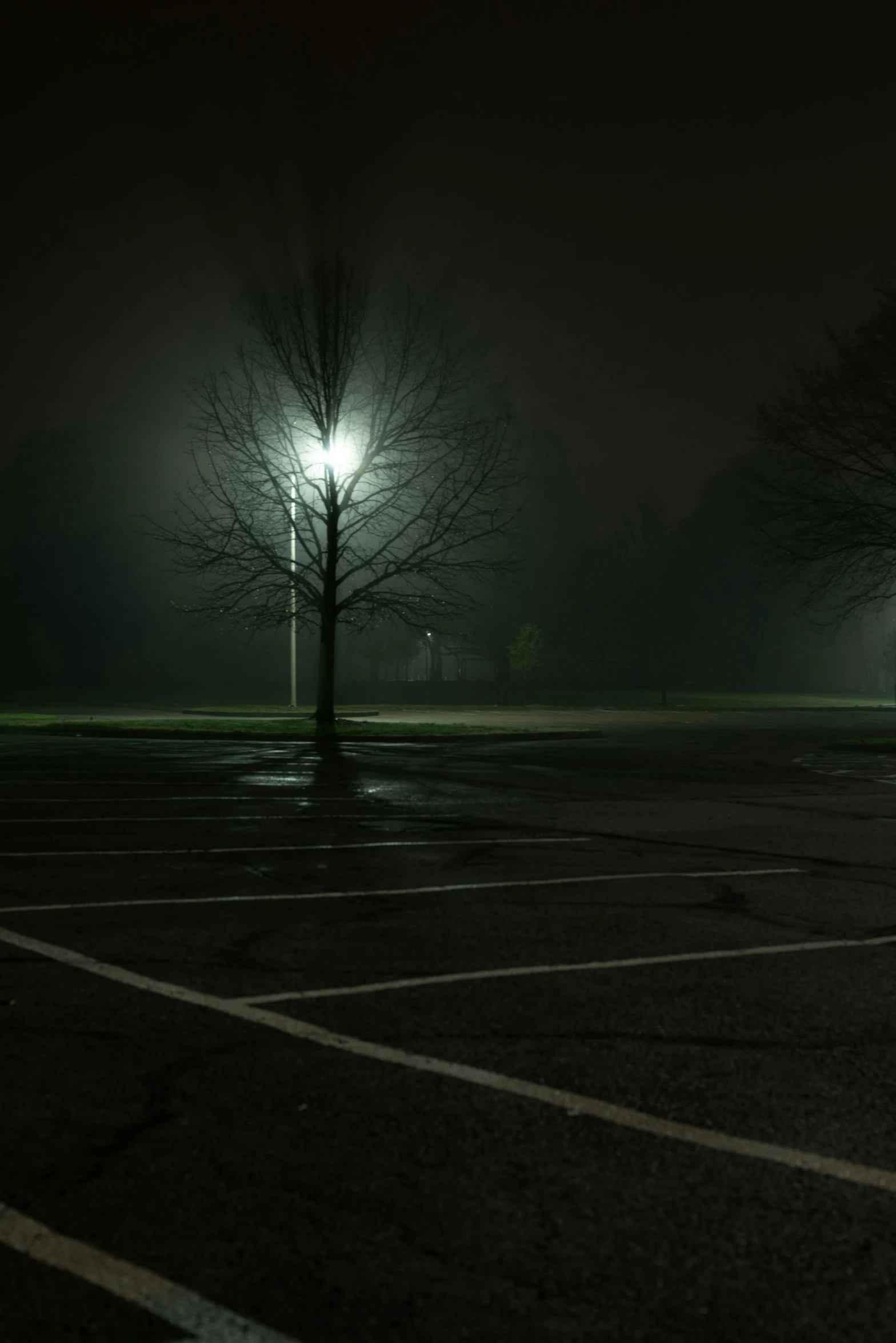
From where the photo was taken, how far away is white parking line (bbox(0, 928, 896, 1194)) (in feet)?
11.4

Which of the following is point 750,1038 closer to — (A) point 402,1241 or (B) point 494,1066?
(B) point 494,1066

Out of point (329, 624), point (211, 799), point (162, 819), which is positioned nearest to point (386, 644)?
point (329, 624)

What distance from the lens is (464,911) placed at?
7340mm

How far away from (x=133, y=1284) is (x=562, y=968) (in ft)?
11.3

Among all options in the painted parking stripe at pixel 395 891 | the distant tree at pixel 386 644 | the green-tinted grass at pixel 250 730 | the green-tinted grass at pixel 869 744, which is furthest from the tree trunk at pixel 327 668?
the distant tree at pixel 386 644

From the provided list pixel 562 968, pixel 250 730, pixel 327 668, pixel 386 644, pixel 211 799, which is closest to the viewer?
pixel 562 968

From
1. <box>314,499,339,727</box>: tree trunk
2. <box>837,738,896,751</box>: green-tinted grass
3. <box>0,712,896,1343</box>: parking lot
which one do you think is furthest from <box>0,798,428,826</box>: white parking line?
<box>314,499,339,727</box>: tree trunk

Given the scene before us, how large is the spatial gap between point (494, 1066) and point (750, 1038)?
3.70 ft

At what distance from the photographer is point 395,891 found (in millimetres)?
7988

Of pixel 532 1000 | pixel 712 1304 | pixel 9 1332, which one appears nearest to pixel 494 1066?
pixel 532 1000

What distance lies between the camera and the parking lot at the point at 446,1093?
2.75 metres

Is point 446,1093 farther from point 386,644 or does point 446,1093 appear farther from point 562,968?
point 386,644

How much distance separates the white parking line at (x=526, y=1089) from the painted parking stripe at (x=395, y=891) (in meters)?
1.55

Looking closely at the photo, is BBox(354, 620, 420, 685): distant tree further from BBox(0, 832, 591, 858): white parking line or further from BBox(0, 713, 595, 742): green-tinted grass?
BBox(0, 832, 591, 858): white parking line
